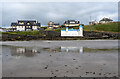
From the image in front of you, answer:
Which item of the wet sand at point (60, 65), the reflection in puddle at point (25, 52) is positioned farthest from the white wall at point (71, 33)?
the wet sand at point (60, 65)

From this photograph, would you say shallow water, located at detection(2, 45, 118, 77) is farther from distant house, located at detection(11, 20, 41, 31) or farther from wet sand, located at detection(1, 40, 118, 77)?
distant house, located at detection(11, 20, 41, 31)

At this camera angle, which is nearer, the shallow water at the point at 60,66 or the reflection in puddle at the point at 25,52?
the shallow water at the point at 60,66

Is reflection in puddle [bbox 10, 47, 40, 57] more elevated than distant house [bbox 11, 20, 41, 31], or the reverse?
distant house [bbox 11, 20, 41, 31]

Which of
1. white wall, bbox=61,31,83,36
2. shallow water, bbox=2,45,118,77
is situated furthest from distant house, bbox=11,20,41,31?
shallow water, bbox=2,45,118,77

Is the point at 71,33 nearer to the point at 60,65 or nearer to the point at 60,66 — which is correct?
the point at 60,65

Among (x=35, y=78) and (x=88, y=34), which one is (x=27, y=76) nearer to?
(x=35, y=78)

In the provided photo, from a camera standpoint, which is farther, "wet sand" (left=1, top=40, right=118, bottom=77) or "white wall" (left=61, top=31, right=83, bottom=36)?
"white wall" (left=61, top=31, right=83, bottom=36)

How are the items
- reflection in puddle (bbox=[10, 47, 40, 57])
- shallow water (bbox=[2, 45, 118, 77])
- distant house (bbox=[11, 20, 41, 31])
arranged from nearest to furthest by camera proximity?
shallow water (bbox=[2, 45, 118, 77]), reflection in puddle (bbox=[10, 47, 40, 57]), distant house (bbox=[11, 20, 41, 31])

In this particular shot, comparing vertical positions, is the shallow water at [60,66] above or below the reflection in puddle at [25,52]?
below

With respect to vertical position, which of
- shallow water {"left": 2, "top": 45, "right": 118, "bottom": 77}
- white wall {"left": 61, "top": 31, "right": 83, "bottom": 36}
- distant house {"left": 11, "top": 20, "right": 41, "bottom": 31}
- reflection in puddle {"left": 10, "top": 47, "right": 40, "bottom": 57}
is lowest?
shallow water {"left": 2, "top": 45, "right": 118, "bottom": 77}

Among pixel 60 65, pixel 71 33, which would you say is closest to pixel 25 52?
pixel 60 65

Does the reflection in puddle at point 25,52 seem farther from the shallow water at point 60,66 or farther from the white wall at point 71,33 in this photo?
the white wall at point 71,33

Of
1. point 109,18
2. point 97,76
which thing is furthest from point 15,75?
point 109,18

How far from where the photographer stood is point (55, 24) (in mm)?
141500
